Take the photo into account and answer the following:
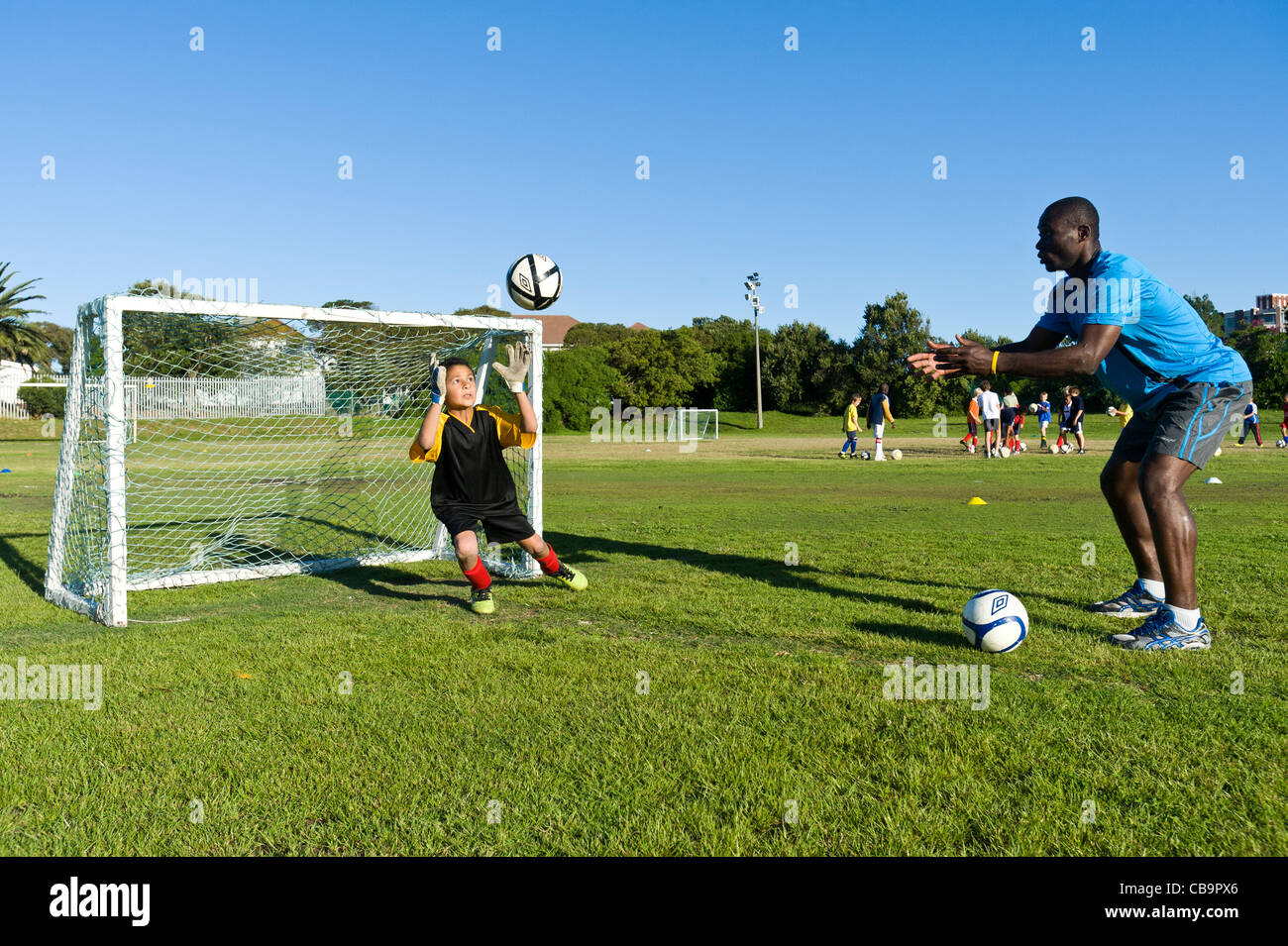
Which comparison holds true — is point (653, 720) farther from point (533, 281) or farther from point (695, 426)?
point (695, 426)

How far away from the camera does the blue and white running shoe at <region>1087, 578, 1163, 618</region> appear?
5.61 m

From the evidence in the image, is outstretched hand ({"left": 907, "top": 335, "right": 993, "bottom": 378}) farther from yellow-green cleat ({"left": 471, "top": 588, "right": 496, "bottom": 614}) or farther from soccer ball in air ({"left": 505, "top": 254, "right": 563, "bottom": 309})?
soccer ball in air ({"left": 505, "top": 254, "right": 563, "bottom": 309})

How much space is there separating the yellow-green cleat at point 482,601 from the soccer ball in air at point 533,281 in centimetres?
278

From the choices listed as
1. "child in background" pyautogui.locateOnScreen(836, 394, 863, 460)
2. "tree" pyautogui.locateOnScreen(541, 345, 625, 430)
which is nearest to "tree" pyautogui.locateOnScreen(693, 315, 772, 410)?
"tree" pyautogui.locateOnScreen(541, 345, 625, 430)

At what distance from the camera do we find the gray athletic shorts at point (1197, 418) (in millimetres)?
4996

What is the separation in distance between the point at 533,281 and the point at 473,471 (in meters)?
2.20

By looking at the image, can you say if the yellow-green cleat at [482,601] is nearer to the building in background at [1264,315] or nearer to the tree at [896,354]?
the tree at [896,354]

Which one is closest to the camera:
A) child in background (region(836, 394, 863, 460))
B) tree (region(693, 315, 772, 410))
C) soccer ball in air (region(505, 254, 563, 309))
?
soccer ball in air (region(505, 254, 563, 309))

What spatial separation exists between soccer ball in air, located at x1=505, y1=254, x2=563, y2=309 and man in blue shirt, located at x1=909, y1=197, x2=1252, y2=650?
3.90 meters

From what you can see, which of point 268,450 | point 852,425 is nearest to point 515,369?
point 268,450

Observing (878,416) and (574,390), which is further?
(574,390)

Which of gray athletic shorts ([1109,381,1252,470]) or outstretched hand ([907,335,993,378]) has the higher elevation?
outstretched hand ([907,335,993,378])

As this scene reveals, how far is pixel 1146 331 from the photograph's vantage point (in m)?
5.11

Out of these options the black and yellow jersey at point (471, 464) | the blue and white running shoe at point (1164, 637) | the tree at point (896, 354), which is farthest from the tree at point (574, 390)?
the blue and white running shoe at point (1164, 637)
